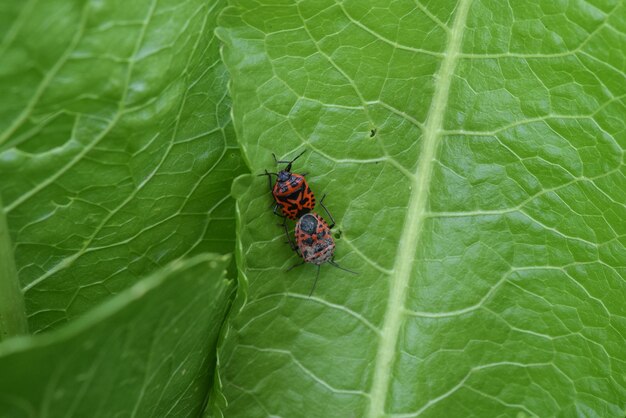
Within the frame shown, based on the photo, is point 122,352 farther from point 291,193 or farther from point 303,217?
point 303,217

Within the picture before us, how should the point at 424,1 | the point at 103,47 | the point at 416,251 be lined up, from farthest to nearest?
the point at 416,251 → the point at 424,1 → the point at 103,47

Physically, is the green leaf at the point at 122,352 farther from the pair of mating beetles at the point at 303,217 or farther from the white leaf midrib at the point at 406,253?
the white leaf midrib at the point at 406,253

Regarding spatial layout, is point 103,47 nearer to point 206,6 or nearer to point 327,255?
point 206,6

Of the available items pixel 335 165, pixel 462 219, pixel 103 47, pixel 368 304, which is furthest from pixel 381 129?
pixel 103 47

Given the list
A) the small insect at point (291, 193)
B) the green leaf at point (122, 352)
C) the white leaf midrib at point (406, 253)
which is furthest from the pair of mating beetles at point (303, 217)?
the green leaf at point (122, 352)

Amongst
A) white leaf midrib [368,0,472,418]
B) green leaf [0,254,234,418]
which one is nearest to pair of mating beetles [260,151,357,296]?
white leaf midrib [368,0,472,418]

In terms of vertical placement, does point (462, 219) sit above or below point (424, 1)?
below

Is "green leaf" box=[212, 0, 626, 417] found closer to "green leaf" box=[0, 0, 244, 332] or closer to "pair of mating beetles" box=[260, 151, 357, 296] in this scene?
"pair of mating beetles" box=[260, 151, 357, 296]
